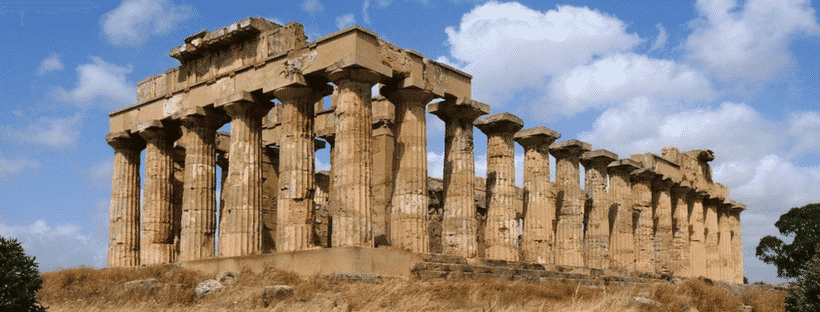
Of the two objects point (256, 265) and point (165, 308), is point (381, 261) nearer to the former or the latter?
point (256, 265)

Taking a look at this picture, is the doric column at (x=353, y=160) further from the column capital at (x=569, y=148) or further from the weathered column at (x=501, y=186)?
the column capital at (x=569, y=148)

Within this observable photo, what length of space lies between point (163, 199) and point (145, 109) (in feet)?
10.3

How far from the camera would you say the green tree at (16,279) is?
40.8 feet

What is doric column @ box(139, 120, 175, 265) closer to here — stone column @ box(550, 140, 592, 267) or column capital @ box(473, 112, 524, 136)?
column capital @ box(473, 112, 524, 136)

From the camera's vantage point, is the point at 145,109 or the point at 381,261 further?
the point at 145,109

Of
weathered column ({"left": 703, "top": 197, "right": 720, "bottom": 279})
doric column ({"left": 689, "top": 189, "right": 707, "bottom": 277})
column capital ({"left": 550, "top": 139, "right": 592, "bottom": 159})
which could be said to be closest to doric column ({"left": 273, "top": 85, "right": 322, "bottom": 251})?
column capital ({"left": 550, "top": 139, "right": 592, "bottom": 159})

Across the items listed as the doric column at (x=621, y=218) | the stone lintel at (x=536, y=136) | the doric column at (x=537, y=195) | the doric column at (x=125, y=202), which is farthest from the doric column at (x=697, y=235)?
A: the doric column at (x=125, y=202)

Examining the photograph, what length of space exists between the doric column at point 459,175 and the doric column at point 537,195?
468cm

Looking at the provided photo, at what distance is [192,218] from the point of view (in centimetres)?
2511

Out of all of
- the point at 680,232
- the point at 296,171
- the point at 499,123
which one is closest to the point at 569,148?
the point at 499,123

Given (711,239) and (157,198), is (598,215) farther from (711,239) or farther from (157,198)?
(157,198)

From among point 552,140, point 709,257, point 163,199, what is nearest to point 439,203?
point 552,140

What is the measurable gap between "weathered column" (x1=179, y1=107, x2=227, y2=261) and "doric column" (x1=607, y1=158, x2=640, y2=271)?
15.9m

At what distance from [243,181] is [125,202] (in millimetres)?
6432
